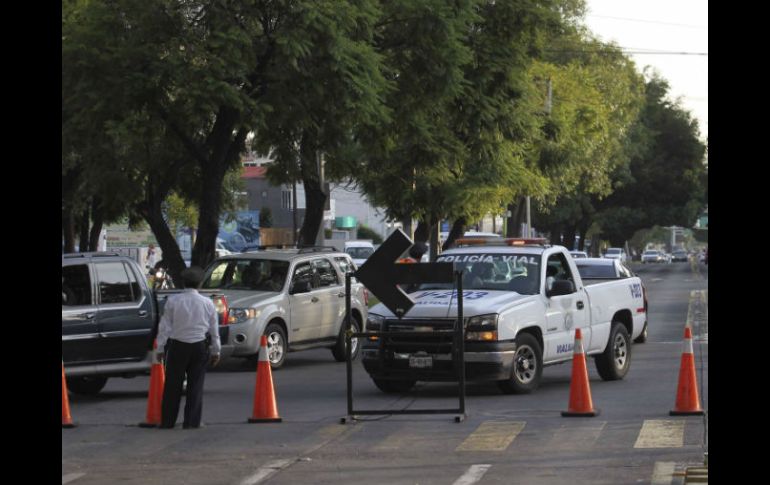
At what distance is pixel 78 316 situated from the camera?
16.3 m

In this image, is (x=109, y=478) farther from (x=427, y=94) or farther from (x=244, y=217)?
(x=244, y=217)

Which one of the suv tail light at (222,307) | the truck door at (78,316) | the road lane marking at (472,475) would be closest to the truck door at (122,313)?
the truck door at (78,316)

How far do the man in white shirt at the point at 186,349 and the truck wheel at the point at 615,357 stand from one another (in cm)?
621

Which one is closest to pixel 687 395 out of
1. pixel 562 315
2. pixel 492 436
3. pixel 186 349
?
pixel 492 436

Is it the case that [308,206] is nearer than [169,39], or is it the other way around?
[169,39]

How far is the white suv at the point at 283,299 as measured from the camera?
66.7 ft

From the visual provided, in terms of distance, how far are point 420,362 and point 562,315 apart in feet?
7.72

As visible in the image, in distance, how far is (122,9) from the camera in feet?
79.8

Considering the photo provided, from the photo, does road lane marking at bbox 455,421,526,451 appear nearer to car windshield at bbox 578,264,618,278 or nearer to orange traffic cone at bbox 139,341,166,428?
orange traffic cone at bbox 139,341,166,428

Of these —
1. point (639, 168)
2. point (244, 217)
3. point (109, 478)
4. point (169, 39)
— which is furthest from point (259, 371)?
point (244, 217)

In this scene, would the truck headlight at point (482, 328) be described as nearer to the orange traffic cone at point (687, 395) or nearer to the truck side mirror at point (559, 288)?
the truck side mirror at point (559, 288)

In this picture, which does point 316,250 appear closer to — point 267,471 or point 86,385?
point 86,385

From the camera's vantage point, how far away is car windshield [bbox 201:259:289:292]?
70.5 feet
